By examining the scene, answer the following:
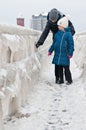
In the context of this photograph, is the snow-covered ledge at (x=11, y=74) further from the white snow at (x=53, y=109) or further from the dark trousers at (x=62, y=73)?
the dark trousers at (x=62, y=73)

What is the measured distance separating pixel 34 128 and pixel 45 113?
887 mm

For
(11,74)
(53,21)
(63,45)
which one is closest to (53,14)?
(53,21)

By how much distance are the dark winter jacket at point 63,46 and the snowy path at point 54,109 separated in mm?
653

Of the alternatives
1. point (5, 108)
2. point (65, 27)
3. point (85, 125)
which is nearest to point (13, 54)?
point (5, 108)

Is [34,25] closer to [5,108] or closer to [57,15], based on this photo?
[57,15]

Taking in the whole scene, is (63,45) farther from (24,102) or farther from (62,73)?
(24,102)

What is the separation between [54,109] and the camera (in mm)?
6543

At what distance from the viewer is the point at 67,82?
9508 millimetres

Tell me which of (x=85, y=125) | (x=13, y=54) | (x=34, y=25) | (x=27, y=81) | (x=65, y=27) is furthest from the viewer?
(x=34, y=25)

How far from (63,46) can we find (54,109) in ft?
9.89

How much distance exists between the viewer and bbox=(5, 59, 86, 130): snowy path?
17.8ft

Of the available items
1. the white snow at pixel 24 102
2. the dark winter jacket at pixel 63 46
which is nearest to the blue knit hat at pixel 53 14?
the dark winter jacket at pixel 63 46

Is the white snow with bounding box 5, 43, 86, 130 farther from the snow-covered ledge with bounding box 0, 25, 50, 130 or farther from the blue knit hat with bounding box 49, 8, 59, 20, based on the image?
the blue knit hat with bounding box 49, 8, 59, 20

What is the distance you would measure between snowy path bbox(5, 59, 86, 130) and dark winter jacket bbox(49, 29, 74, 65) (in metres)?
0.65
